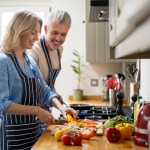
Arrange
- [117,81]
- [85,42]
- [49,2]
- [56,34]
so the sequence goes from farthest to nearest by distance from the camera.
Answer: [49,2] → [85,42] → [117,81] → [56,34]

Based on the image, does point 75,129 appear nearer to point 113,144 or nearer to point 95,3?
point 113,144

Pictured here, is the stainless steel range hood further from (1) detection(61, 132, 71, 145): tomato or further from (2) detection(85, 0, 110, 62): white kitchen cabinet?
(2) detection(85, 0, 110, 62): white kitchen cabinet

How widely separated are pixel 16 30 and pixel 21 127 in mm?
553

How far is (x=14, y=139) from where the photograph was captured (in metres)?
1.64

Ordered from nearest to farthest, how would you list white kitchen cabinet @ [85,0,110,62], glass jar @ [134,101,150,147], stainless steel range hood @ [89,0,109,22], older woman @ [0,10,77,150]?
glass jar @ [134,101,150,147]
stainless steel range hood @ [89,0,109,22]
older woman @ [0,10,77,150]
white kitchen cabinet @ [85,0,110,62]

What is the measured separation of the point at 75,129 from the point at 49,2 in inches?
93.4

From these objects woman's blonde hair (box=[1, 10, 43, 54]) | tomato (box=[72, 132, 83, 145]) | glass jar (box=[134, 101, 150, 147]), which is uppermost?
woman's blonde hair (box=[1, 10, 43, 54])

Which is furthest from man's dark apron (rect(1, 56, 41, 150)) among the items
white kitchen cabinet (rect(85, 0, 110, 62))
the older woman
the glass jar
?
white kitchen cabinet (rect(85, 0, 110, 62))

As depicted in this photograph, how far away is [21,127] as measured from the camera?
166 cm

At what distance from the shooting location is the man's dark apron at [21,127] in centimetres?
165

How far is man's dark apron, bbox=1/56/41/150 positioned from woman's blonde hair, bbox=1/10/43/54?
76 millimetres

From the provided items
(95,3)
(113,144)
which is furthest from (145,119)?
(95,3)

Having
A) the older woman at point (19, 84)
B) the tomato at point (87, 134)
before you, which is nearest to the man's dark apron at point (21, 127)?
the older woman at point (19, 84)

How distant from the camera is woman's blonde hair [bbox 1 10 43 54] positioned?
1651 mm
